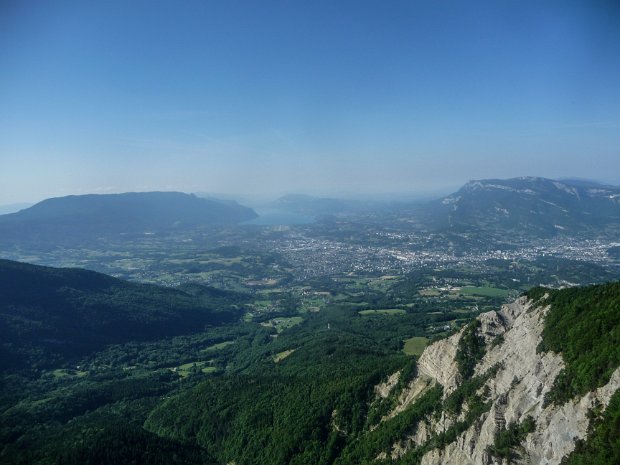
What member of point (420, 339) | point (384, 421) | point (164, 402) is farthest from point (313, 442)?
point (420, 339)

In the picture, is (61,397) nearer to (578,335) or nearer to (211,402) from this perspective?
(211,402)

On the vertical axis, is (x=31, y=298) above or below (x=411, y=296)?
above

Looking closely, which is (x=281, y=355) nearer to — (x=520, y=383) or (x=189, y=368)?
(x=189, y=368)

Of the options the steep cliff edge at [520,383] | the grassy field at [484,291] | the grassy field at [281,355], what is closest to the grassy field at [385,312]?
the grassy field at [484,291]

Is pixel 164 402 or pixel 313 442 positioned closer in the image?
pixel 313 442

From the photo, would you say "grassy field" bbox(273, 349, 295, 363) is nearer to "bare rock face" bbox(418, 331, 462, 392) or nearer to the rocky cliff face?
"bare rock face" bbox(418, 331, 462, 392)

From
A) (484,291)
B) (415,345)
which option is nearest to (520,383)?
(415,345)

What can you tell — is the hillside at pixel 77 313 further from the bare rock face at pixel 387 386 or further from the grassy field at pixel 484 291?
the bare rock face at pixel 387 386

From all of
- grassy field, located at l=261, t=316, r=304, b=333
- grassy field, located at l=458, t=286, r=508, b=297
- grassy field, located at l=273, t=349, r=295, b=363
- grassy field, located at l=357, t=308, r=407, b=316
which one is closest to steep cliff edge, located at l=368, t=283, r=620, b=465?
grassy field, located at l=273, t=349, r=295, b=363
